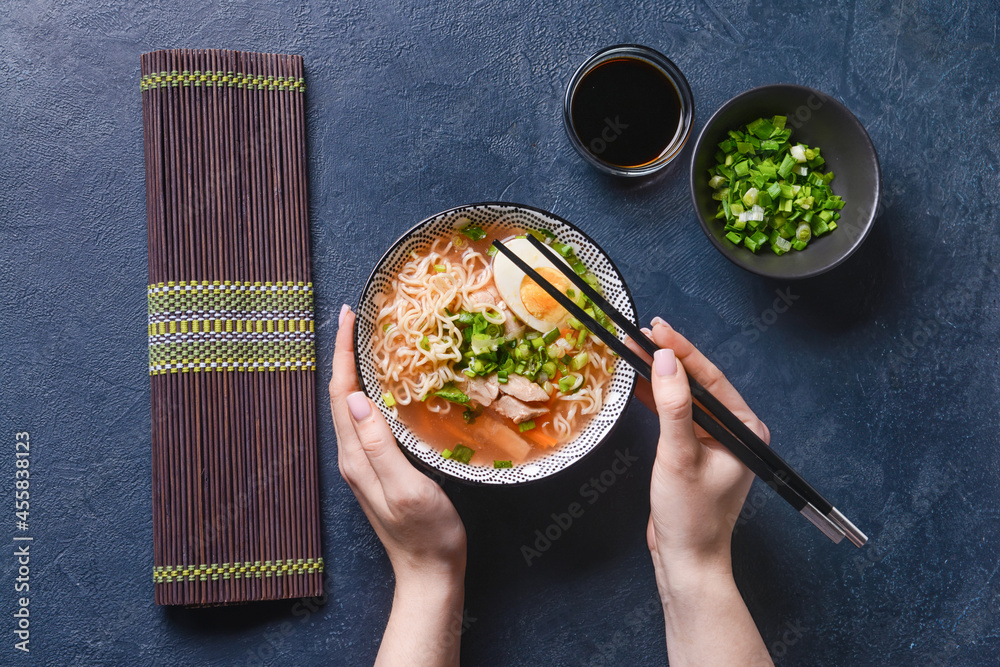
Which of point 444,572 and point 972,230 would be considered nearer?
point 444,572

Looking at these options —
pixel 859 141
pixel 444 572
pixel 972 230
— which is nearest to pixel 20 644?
pixel 444 572

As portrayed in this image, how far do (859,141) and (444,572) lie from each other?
185cm

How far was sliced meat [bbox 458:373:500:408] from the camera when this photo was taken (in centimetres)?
205

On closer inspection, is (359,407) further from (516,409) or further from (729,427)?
(729,427)

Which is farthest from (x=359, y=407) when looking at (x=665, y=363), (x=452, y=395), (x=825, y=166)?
(x=825, y=166)

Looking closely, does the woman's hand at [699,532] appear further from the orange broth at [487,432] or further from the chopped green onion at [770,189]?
the chopped green onion at [770,189]

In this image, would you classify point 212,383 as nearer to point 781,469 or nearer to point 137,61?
point 137,61

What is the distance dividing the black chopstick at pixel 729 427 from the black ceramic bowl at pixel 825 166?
0.48 metres

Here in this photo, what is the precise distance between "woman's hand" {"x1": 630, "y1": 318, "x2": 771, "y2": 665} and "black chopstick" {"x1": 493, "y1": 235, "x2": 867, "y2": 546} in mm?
68

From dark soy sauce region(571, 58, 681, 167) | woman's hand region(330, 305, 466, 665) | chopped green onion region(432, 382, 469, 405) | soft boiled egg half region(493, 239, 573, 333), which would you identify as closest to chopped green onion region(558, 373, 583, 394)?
soft boiled egg half region(493, 239, 573, 333)

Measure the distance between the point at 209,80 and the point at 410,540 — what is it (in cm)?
152

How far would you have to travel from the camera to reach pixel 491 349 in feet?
6.72

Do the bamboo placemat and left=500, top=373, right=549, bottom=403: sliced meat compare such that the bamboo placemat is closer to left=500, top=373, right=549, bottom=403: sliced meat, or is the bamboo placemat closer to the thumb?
left=500, top=373, right=549, bottom=403: sliced meat

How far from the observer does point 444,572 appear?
2092 millimetres
